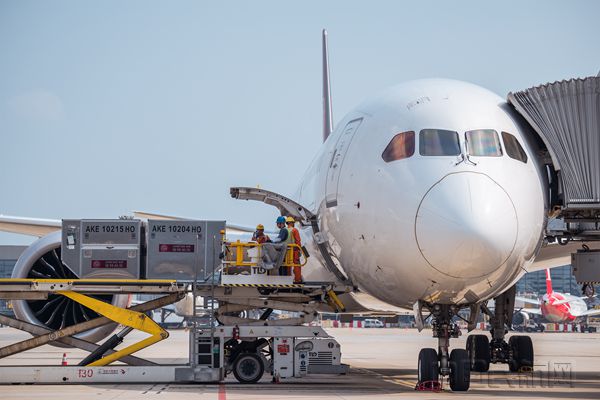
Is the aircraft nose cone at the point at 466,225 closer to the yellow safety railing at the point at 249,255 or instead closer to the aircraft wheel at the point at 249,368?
the yellow safety railing at the point at 249,255

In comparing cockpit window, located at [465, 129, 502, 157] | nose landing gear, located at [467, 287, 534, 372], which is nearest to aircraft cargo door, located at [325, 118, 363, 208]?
cockpit window, located at [465, 129, 502, 157]

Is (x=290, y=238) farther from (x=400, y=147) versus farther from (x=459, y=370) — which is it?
(x=459, y=370)

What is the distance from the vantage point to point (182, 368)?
15547 millimetres

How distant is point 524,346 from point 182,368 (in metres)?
7.89

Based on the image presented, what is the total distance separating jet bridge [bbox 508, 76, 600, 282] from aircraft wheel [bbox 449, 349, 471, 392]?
2.47m

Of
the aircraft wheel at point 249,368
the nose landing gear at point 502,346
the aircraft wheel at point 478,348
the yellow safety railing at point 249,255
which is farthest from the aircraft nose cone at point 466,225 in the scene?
the aircraft wheel at point 478,348

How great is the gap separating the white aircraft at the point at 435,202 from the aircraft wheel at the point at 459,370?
17mm

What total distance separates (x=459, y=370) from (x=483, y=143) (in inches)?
122

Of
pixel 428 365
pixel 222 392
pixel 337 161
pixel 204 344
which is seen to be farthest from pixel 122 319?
pixel 428 365

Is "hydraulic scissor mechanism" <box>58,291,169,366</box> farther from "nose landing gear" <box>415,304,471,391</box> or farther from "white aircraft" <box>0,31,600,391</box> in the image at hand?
"nose landing gear" <box>415,304,471,391</box>

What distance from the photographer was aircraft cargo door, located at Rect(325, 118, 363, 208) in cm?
1441

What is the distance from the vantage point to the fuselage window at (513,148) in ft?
43.4

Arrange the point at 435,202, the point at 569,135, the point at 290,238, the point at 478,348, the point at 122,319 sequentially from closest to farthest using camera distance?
1. the point at 435,202
2. the point at 569,135
3. the point at 290,238
4. the point at 122,319
5. the point at 478,348

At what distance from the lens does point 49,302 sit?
60.3 feet
